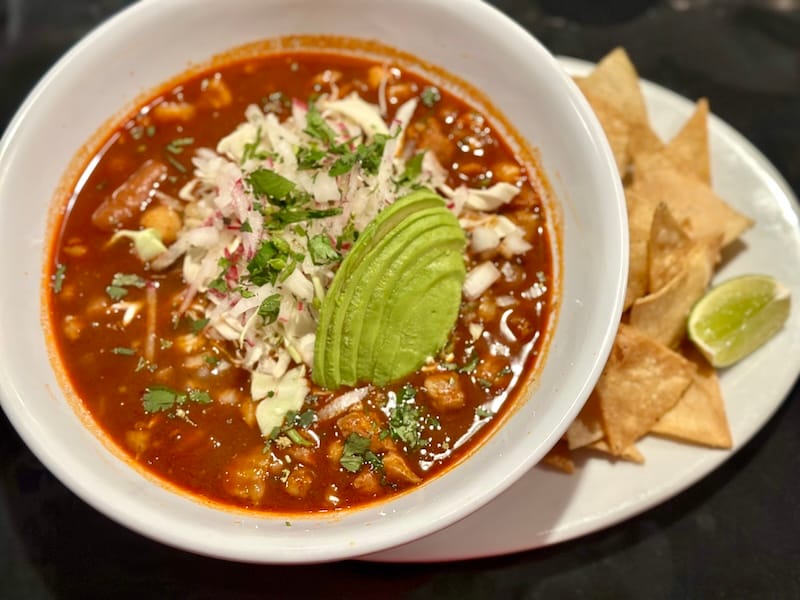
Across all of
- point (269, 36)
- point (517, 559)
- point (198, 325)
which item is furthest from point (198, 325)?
point (517, 559)

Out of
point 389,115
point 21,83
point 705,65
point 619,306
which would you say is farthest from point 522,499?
point 21,83

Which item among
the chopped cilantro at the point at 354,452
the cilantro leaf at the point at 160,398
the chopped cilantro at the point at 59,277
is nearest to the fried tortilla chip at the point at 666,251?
the chopped cilantro at the point at 354,452

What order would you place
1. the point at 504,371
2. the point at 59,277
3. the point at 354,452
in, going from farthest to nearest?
the point at 59,277, the point at 504,371, the point at 354,452

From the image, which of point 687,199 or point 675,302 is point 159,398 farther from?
point 687,199

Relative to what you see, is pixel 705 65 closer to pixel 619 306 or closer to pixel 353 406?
pixel 619 306

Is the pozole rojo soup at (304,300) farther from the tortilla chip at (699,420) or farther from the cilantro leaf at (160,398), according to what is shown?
the tortilla chip at (699,420)

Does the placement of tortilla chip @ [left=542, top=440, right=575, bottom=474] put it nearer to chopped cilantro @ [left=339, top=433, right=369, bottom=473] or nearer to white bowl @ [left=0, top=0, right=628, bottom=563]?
white bowl @ [left=0, top=0, right=628, bottom=563]

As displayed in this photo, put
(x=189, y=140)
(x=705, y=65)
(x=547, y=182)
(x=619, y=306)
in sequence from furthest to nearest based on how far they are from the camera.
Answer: (x=705, y=65) → (x=189, y=140) → (x=547, y=182) → (x=619, y=306)

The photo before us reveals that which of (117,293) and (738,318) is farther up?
(117,293)
